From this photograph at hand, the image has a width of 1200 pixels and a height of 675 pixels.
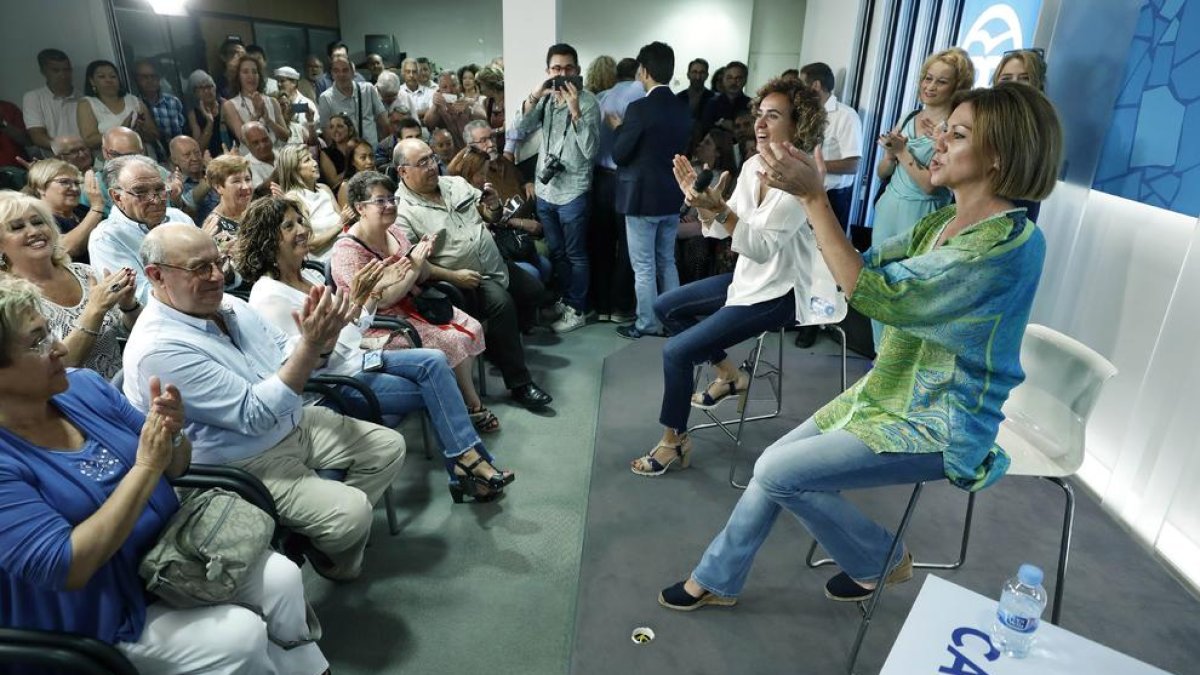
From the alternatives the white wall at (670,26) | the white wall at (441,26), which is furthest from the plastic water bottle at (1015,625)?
the white wall at (441,26)

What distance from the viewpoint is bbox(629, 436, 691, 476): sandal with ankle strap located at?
2707 mm

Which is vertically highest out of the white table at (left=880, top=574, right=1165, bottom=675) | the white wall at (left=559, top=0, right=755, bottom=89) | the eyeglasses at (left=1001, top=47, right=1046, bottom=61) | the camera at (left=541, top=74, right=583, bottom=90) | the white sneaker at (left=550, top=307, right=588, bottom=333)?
the white wall at (left=559, top=0, right=755, bottom=89)

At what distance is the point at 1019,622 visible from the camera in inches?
48.0

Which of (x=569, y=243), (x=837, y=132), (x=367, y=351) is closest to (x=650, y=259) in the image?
(x=569, y=243)

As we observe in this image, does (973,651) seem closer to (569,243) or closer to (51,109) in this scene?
(569,243)

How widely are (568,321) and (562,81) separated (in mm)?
1475

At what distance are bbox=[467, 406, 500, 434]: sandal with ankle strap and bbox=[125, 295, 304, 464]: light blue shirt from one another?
1187mm

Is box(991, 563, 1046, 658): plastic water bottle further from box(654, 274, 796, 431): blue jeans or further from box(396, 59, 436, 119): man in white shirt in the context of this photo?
box(396, 59, 436, 119): man in white shirt

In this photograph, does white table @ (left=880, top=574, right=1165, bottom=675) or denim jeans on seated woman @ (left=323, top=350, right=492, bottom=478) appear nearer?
white table @ (left=880, top=574, right=1165, bottom=675)

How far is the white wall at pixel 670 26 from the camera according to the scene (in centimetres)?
798

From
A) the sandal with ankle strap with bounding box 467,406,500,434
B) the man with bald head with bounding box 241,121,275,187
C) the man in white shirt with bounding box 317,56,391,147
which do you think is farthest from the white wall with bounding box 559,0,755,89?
the sandal with ankle strap with bounding box 467,406,500,434

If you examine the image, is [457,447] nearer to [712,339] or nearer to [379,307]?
[379,307]

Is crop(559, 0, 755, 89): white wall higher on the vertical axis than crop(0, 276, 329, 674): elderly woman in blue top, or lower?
higher

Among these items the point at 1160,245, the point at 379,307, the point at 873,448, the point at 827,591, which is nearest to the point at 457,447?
the point at 379,307
